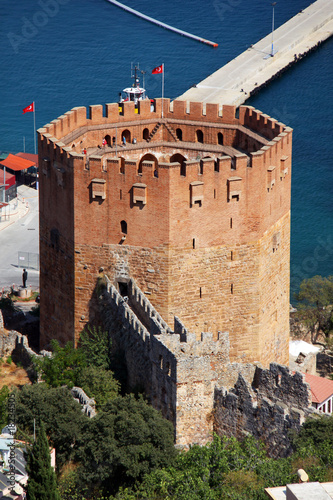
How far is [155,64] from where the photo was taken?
171 m

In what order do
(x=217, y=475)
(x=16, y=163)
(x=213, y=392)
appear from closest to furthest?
(x=217, y=475) → (x=213, y=392) → (x=16, y=163)

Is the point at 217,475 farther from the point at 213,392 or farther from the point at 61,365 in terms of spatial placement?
the point at 61,365

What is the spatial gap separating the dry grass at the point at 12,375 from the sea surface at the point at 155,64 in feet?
195

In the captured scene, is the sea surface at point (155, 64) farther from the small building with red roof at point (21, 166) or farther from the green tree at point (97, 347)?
the green tree at point (97, 347)

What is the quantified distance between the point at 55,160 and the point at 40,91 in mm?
98938

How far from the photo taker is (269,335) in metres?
73.8

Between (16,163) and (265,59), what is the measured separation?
4485 centimetres

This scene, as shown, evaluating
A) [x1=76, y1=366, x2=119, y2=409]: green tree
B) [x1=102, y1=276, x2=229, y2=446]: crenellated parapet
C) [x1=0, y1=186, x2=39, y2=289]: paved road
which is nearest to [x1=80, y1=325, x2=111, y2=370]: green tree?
[x1=76, y1=366, x2=119, y2=409]: green tree

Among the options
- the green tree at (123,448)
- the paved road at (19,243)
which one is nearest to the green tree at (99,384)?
the green tree at (123,448)

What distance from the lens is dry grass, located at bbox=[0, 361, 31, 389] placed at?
7312 centimetres

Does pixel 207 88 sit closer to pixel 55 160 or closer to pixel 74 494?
pixel 55 160

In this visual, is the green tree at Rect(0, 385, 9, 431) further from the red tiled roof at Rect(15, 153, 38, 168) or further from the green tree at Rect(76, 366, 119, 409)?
the red tiled roof at Rect(15, 153, 38, 168)

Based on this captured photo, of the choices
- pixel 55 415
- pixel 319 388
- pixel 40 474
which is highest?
pixel 55 415

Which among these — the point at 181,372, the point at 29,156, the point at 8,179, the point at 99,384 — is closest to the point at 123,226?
the point at 99,384
